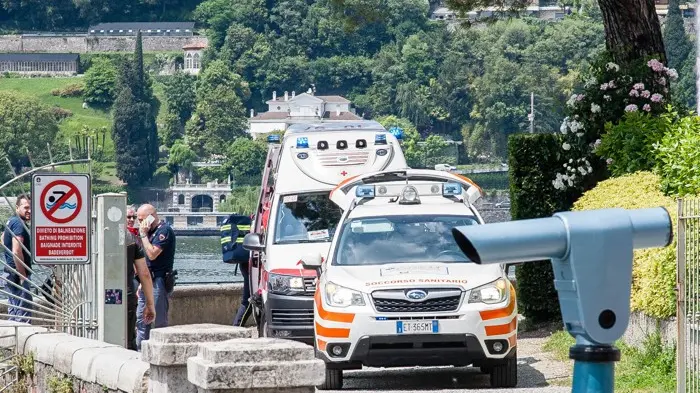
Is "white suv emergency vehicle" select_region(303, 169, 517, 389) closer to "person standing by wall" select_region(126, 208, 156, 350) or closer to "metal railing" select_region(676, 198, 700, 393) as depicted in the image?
"person standing by wall" select_region(126, 208, 156, 350)

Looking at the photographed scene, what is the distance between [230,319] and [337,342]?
8.85 metres

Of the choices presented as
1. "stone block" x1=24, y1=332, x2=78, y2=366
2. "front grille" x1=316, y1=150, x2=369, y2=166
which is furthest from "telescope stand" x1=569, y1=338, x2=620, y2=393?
"front grille" x1=316, y1=150, x2=369, y2=166

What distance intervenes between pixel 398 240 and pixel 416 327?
1254 mm

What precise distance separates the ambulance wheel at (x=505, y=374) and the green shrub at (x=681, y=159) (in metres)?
2.23

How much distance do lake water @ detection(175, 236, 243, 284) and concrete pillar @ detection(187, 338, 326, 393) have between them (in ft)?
210

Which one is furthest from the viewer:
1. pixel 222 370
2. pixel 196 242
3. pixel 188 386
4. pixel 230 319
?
pixel 196 242

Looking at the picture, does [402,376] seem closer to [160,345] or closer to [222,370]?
[160,345]

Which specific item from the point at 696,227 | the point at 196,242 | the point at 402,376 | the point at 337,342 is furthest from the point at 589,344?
the point at 196,242

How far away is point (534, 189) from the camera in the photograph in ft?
54.6

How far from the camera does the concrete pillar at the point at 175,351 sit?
6.58m

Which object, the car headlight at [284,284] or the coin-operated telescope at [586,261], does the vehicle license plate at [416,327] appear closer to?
the car headlight at [284,284]

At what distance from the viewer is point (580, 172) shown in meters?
16.4

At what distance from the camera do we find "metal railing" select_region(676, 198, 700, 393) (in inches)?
361

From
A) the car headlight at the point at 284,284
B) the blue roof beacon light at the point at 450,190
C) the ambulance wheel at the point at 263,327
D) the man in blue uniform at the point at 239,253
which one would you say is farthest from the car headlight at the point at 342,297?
the man in blue uniform at the point at 239,253
